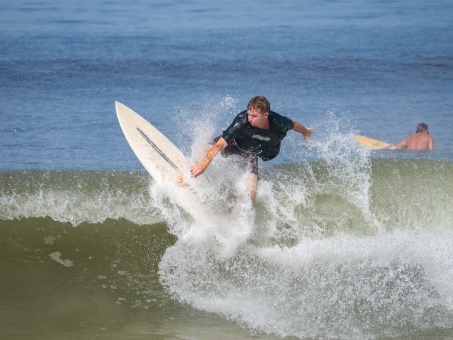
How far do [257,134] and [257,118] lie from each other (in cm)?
36

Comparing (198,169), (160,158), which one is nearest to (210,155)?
(198,169)

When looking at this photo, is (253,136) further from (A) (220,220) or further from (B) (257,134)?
(A) (220,220)

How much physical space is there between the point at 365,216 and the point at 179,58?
1248 cm

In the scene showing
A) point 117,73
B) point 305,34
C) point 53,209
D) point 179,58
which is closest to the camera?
point 53,209

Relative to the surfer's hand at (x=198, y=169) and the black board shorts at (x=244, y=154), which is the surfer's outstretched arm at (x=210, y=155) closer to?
the surfer's hand at (x=198, y=169)

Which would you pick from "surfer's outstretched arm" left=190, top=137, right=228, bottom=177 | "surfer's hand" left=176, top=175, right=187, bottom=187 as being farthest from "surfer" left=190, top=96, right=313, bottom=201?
"surfer's hand" left=176, top=175, right=187, bottom=187

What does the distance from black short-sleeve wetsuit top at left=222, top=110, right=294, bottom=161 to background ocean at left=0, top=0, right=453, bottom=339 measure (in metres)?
0.37

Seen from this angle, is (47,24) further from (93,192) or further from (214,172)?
(214,172)

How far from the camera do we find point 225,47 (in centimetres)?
2222

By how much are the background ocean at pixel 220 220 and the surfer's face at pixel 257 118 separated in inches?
31.3

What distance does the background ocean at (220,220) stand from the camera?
6707 millimetres

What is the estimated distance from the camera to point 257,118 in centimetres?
742

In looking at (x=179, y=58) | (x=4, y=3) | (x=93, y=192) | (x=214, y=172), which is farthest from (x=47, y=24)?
(x=214, y=172)

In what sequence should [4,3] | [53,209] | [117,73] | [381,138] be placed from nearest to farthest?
[53,209] → [381,138] → [117,73] → [4,3]
